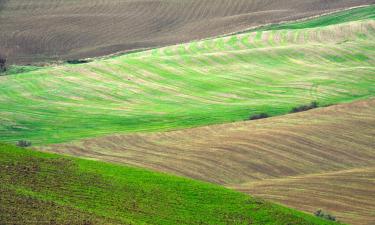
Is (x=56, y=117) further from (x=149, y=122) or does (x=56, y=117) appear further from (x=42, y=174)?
(x=42, y=174)

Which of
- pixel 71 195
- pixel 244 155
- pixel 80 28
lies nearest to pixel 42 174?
pixel 71 195

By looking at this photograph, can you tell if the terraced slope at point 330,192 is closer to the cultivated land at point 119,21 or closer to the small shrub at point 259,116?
the small shrub at point 259,116

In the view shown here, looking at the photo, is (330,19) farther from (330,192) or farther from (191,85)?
(330,192)

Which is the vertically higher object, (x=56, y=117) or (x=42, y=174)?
(x=42, y=174)

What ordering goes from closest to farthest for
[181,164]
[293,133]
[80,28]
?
[181,164] < [293,133] < [80,28]

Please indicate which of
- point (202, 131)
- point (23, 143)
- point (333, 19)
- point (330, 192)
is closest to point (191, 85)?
point (202, 131)

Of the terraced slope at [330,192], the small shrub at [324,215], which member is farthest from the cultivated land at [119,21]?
the small shrub at [324,215]
